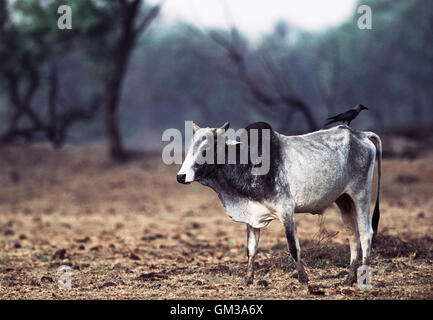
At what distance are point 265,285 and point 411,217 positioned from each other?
6443 mm

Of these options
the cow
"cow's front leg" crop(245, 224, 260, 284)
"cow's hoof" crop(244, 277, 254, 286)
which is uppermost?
the cow

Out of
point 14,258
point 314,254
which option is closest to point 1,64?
point 14,258

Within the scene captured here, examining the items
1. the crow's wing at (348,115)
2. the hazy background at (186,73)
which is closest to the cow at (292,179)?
the crow's wing at (348,115)

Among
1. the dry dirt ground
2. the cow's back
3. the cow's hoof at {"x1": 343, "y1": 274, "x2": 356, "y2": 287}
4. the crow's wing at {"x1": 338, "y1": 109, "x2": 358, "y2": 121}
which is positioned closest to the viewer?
the cow's back

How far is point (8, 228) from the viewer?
12406 millimetres

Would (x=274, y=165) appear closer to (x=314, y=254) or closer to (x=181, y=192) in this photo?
(x=314, y=254)

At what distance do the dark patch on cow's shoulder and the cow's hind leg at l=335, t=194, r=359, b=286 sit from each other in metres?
1.05

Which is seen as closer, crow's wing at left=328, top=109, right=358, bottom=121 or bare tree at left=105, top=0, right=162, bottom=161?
crow's wing at left=328, top=109, right=358, bottom=121

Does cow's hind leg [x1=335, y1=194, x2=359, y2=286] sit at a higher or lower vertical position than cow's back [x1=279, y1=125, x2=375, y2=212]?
lower

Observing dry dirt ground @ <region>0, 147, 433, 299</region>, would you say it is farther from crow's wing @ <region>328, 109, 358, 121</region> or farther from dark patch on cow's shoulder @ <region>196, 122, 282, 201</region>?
crow's wing @ <region>328, 109, 358, 121</region>

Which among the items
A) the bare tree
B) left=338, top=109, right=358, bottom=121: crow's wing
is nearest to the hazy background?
the bare tree

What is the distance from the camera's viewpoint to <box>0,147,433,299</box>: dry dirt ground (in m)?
6.64

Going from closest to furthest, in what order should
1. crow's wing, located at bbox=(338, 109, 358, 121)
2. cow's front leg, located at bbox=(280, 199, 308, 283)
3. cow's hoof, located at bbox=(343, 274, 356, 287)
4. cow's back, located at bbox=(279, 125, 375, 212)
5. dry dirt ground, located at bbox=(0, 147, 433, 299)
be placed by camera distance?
cow's front leg, located at bbox=(280, 199, 308, 283) → cow's back, located at bbox=(279, 125, 375, 212) → cow's hoof, located at bbox=(343, 274, 356, 287) → dry dirt ground, located at bbox=(0, 147, 433, 299) → crow's wing, located at bbox=(338, 109, 358, 121)

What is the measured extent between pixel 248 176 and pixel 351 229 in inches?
56.5
